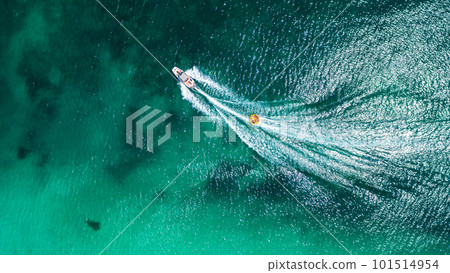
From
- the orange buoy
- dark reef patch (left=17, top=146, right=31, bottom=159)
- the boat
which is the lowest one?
dark reef patch (left=17, top=146, right=31, bottom=159)

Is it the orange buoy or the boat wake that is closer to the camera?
the boat wake

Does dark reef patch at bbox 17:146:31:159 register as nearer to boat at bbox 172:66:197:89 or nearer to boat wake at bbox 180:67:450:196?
boat at bbox 172:66:197:89

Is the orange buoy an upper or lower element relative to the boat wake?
upper

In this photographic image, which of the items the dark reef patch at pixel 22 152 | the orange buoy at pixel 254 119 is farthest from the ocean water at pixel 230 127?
the orange buoy at pixel 254 119

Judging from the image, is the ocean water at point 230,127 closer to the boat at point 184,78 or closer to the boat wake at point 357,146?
the boat wake at point 357,146

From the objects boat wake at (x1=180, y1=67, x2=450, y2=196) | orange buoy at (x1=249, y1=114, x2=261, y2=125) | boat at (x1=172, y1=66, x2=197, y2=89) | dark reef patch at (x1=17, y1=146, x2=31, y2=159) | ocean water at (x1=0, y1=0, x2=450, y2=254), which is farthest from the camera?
dark reef patch at (x1=17, y1=146, x2=31, y2=159)

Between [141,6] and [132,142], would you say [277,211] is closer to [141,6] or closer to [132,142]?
[132,142]

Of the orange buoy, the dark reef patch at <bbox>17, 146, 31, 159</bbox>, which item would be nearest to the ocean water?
the dark reef patch at <bbox>17, 146, 31, 159</bbox>
